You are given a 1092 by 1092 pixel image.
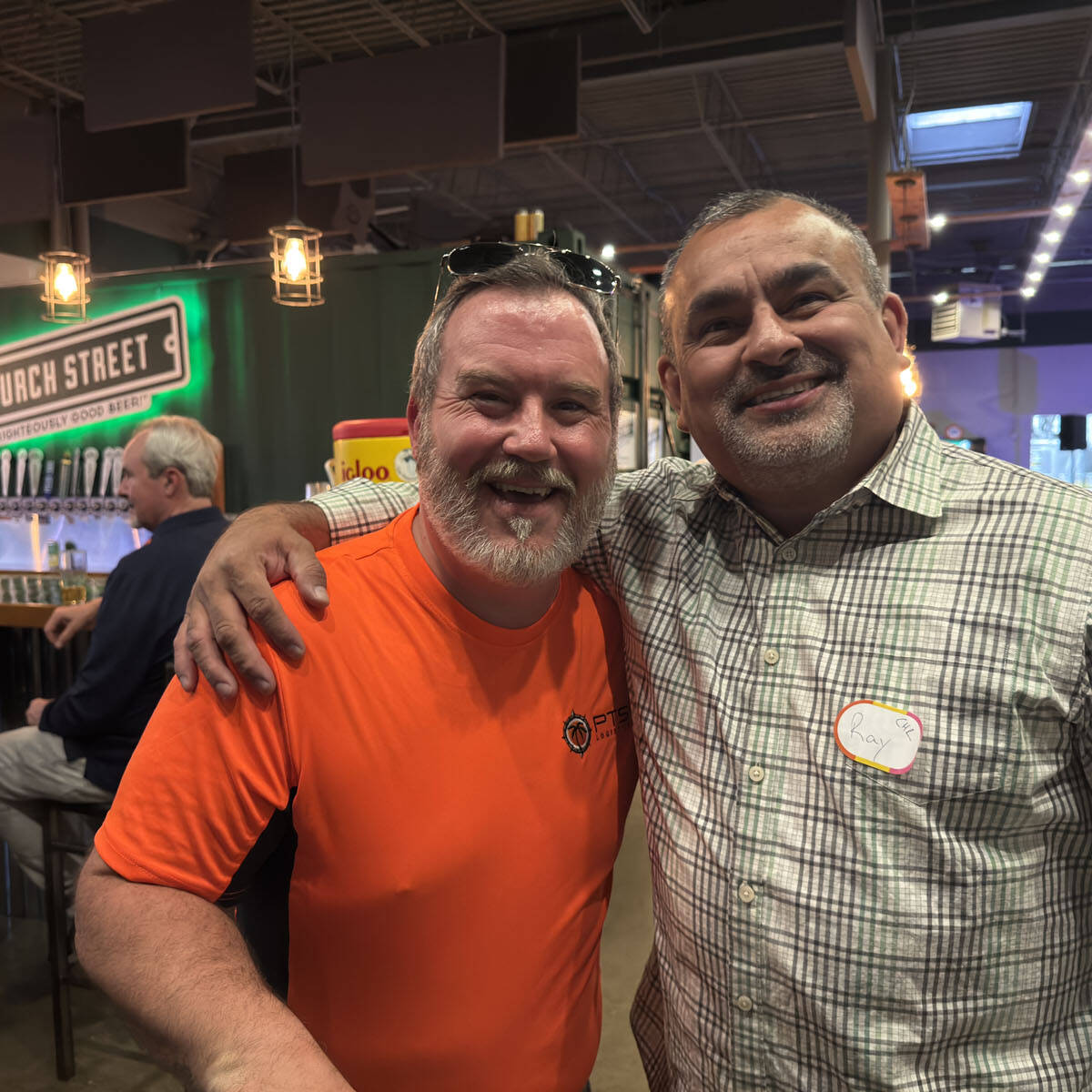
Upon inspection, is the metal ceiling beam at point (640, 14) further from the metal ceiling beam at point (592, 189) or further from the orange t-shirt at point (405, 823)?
the orange t-shirt at point (405, 823)

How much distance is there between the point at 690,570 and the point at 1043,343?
671 inches

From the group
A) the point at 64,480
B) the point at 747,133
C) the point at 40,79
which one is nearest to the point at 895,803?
the point at 64,480

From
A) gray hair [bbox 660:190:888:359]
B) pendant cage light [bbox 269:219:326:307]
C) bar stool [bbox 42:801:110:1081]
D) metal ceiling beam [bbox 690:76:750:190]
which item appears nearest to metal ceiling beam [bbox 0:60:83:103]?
pendant cage light [bbox 269:219:326:307]

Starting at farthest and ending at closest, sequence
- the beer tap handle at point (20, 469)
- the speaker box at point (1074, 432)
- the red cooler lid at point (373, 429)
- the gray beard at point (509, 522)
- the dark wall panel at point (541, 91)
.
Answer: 1. the speaker box at point (1074, 432)
2. the beer tap handle at point (20, 469)
3. the dark wall panel at point (541, 91)
4. the red cooler lid at point (373, 429)
5. the gray beard at point (509, 522)

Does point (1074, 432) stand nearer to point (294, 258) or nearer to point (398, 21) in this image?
point (398, 21)

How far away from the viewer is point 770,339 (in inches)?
57.1

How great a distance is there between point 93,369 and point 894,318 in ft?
20.6

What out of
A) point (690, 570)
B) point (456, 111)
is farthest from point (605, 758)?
point (456, 111)

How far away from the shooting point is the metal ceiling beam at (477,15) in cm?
689

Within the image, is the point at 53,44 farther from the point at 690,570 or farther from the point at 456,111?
the point at 690,570

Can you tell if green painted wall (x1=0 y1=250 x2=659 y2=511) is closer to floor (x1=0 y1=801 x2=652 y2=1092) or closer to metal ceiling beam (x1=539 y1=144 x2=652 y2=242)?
floor (x1=0 y1=801 x2=652 y2=1092)

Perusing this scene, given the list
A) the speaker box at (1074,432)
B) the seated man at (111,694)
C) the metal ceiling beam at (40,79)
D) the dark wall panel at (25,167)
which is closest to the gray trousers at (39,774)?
the seated man at (111,694)

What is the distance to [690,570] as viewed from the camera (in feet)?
5.14

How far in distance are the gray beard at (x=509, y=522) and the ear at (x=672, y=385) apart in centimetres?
25
